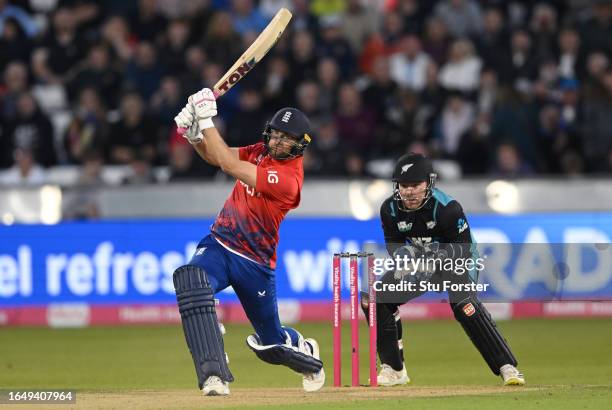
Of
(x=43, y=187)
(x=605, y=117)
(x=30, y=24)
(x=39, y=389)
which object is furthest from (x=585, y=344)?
(x=30, y=24)

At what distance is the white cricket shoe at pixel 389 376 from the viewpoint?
11.0 metres

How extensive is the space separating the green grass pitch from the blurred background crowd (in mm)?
2819

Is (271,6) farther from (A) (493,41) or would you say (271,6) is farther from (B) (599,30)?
(B) (599,30)

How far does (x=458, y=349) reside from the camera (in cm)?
1473

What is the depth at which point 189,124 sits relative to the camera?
9727 mm

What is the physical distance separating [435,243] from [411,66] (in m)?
10.00

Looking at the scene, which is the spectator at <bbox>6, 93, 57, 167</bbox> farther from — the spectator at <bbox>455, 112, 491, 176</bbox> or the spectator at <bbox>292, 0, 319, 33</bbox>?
the spectator at <bbox>455, 112, 491, 176</bbox>

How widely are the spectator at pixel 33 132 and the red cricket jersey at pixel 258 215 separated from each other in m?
9.92

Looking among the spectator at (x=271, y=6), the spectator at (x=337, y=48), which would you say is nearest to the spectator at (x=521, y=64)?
the spectator at (x=337, y=48)

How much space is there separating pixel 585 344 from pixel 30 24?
1136cm

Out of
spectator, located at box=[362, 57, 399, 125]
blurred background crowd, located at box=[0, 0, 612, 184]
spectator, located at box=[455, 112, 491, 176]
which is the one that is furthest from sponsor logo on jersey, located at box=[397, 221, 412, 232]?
spectator, located at box=[362, 57, 399, 125]

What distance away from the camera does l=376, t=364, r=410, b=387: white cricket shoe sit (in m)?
11.0

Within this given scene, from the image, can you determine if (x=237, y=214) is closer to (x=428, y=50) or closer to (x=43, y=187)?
(x=43, y=187)

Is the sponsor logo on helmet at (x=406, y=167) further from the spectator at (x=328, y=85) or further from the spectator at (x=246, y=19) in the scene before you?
the spectator at (x=246, y=19)
